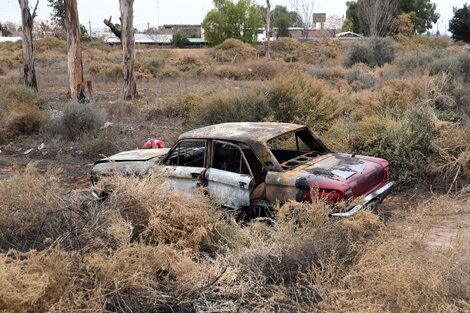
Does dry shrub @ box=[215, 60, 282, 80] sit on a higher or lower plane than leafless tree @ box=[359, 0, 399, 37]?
lower

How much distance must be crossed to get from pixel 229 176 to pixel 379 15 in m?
41.1

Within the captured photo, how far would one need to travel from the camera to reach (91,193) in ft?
17.2

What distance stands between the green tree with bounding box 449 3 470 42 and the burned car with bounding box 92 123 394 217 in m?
51.9

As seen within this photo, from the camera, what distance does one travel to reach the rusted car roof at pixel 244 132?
5977mm

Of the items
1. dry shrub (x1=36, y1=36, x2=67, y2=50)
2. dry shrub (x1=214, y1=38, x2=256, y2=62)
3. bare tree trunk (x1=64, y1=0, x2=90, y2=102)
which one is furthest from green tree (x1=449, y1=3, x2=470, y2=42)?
bare tree trunk (x1=64, y1=0, x2=90, y2=102)

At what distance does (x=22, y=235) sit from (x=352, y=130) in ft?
20.6

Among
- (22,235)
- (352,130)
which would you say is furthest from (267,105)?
(22,235)

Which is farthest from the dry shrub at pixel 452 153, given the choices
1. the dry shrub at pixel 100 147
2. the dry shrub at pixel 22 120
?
the dry shrub at pixel 22 120

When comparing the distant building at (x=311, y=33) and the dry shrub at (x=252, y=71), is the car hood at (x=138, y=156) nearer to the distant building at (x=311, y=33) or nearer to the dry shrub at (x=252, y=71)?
the dry shrub at (x=252, y=71)

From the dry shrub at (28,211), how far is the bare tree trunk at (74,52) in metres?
12.2

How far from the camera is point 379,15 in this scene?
4288 centimetres

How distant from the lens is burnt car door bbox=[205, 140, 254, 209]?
5.71 meters

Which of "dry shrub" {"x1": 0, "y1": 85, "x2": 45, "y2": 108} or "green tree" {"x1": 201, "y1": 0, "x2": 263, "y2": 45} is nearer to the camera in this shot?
"dry shrub" {"x1": 0, "y1": 85, "x2": 45, "y2": 108}

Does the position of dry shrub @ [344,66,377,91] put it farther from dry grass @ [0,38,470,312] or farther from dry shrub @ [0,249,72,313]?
dry shrub @ [0,249,72,313]
